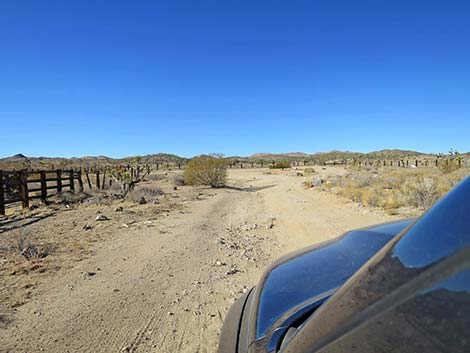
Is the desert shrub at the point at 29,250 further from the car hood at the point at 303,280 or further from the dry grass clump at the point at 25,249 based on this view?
the car hood at the point at 303,280

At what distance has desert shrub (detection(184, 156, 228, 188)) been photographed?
2614cm

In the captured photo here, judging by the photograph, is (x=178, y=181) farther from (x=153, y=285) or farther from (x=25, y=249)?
(x=153, y=285)

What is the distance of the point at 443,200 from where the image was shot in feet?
3.89

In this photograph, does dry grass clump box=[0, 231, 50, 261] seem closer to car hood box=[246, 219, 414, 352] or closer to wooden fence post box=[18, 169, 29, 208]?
car hood box=[246, 219, 414, 352]

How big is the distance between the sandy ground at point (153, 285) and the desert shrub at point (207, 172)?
16.2 metres

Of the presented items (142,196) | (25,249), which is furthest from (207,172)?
(25,249)

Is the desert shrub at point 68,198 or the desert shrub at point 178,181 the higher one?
the desert shrub at point 178,181

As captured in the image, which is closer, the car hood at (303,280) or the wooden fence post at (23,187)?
the car hood at (303,280)

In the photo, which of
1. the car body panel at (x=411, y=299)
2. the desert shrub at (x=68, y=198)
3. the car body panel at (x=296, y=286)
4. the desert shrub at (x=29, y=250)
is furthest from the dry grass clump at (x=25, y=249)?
the desert shrub at (x=68, y=198)

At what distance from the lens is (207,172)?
26.2 meters

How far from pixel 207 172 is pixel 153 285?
21260mm

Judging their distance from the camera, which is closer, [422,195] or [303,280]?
[303,280]

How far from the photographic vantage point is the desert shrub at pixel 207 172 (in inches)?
1029

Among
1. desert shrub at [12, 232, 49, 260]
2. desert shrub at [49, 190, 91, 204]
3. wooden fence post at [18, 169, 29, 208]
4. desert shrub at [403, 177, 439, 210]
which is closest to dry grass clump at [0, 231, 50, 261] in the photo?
desert shrub at [12, 232, 49, 260]
